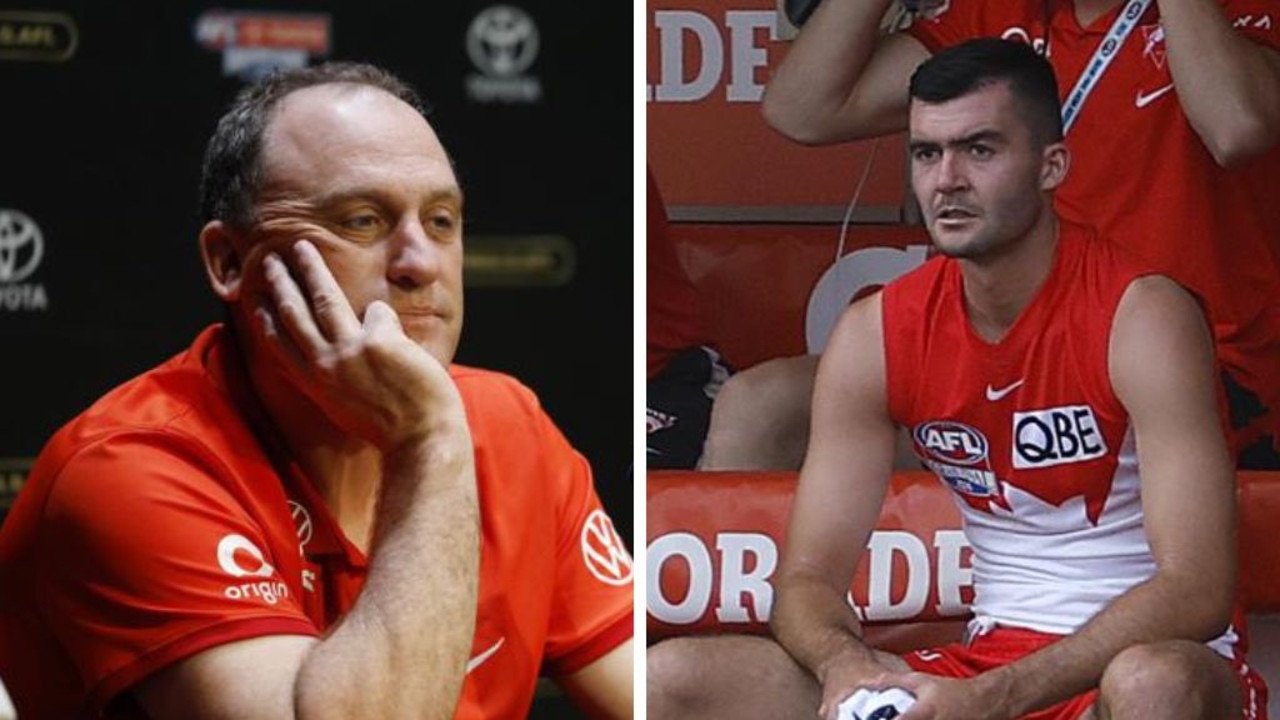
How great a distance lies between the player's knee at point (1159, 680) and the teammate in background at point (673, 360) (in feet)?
2.04

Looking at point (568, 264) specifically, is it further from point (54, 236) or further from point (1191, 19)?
point (1191, 19)

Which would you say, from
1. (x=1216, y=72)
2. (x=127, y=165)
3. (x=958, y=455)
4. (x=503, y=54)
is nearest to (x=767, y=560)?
(x=958, y=455)

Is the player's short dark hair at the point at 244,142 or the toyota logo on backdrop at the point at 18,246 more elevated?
the player's short dark hair at the point at 244,142

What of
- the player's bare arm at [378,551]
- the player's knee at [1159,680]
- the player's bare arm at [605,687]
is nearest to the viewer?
the player's bare arm at [378,551]

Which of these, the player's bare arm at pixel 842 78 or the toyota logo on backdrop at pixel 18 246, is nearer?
the toyota logo on backdrop at pixel 18 246

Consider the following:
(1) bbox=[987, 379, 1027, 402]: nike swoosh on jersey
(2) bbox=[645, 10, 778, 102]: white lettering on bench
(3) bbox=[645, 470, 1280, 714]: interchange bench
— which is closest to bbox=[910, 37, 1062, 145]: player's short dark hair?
(2) bbox=[645, 10, 778, 102]: white lettering on bench

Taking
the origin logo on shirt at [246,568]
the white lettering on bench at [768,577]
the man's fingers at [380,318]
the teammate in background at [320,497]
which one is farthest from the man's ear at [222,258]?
the white lettering on bench at [768,577]

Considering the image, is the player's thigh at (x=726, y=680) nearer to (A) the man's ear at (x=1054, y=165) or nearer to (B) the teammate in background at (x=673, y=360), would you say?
(B) the teammate in background at (x=673, y=360)

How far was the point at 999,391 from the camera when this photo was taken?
2.59 m

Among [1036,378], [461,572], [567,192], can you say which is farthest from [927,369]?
[461,572]

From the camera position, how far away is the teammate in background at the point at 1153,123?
8.52 ft

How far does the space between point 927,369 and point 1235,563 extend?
0.48m

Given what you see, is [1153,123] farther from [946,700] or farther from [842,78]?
[946,700]

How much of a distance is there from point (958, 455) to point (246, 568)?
1.03 metres
